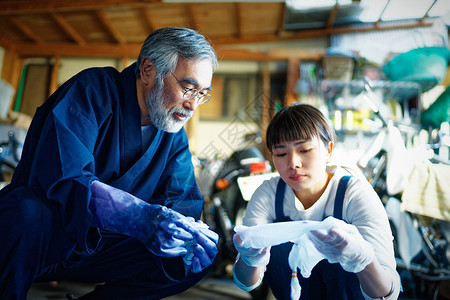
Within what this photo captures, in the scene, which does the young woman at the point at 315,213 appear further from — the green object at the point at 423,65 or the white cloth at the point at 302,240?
the green object at the point at 423,65

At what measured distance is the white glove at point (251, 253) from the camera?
0.88 metres

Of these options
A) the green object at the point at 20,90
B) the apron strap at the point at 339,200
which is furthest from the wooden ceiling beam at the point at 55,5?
the apron strap at the point at 339,200

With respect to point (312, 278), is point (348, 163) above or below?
above

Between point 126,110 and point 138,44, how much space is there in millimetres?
4474

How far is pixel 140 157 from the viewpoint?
3.84 ft

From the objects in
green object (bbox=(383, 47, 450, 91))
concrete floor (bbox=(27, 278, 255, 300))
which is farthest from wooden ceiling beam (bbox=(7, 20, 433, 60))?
concrete floor (bbox=(27, 278, 255, 300))

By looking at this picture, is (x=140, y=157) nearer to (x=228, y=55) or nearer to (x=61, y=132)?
(x=61, y=132)

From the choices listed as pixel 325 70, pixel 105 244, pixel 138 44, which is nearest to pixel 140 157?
pixel 105 244

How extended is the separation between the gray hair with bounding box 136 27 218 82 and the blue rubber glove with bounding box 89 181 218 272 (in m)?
0.51

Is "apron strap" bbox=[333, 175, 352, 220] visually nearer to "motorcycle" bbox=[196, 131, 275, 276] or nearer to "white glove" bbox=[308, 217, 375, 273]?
"white glove" bbox=[308, 217, 375, 273]

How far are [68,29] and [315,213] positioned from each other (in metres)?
5.31

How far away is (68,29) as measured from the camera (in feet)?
16.4

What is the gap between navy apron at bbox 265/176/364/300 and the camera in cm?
95

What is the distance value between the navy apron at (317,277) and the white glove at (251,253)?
5.6 inches
